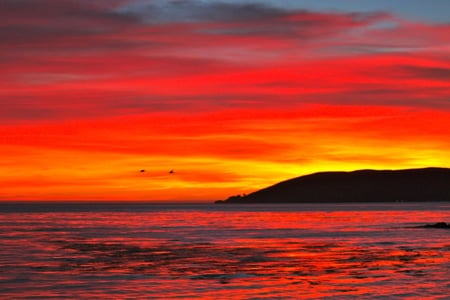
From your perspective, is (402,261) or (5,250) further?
(5,250)

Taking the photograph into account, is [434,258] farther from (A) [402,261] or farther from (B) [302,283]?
(B) [302,283]

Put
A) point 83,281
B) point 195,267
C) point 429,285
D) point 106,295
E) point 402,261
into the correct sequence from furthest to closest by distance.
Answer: point 402,261 → point 195,267 → point 83,281 → point 429,285 → point 106,295

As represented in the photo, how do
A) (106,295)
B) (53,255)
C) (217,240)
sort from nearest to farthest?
(106,295) → (53,255) → (217,240)

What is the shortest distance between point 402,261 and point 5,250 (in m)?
31.4

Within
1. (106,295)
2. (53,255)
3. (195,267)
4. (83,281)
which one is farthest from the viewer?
(53,255)

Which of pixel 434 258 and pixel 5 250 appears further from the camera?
pixel 5 250

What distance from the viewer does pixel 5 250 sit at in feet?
199

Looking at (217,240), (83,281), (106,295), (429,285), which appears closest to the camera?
(106,295)

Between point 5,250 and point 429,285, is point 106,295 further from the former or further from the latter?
point 5,250

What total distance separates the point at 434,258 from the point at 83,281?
24.7 m

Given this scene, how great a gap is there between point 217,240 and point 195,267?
26.3 m

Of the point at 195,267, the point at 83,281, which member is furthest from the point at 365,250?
the point at 83,281

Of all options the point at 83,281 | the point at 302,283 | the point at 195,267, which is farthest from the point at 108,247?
the point at 302,283

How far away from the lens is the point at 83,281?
3975cm
